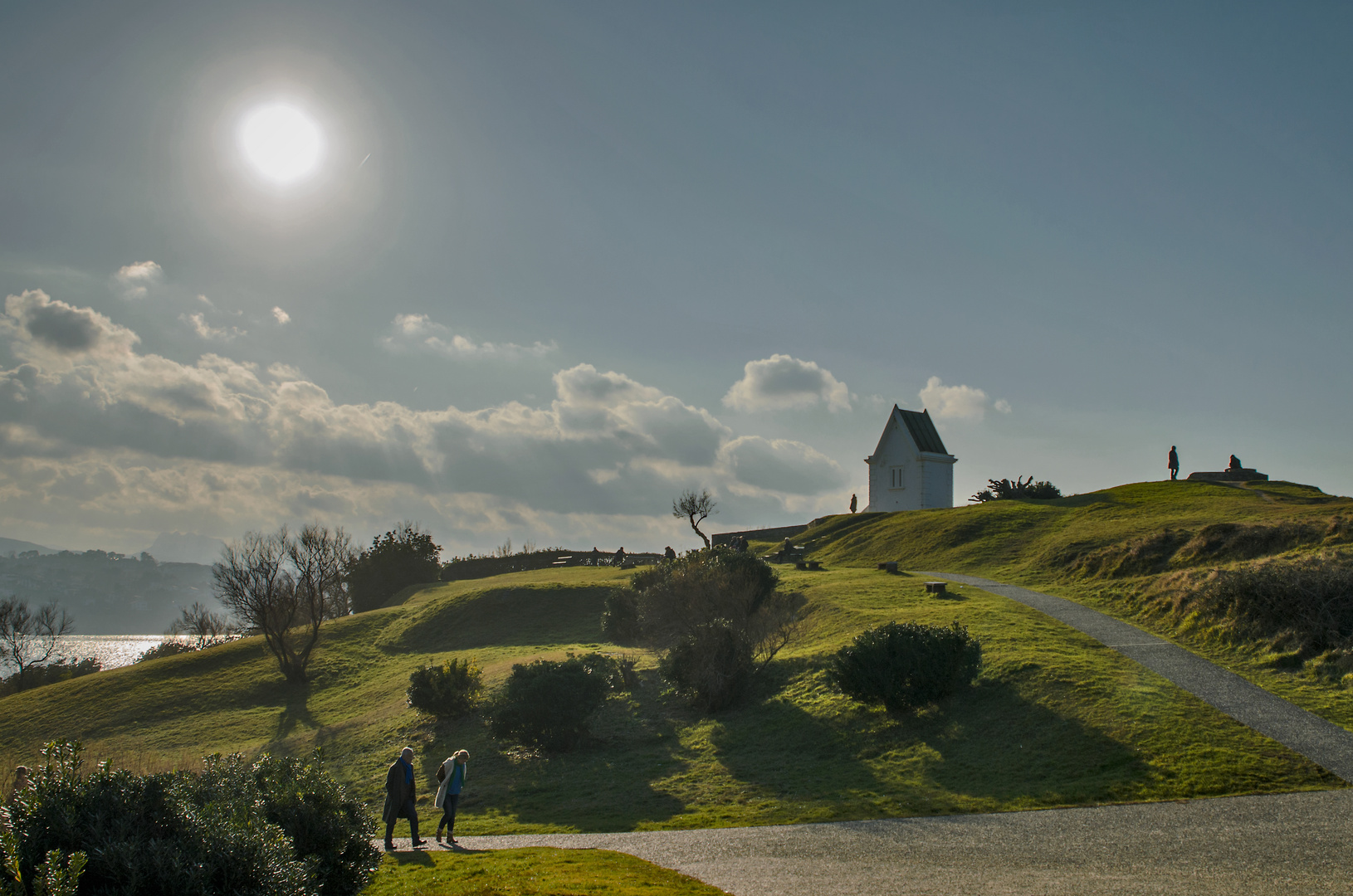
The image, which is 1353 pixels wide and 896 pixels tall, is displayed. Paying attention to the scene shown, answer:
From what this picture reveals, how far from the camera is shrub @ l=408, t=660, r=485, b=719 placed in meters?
28.7

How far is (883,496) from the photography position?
7444cm

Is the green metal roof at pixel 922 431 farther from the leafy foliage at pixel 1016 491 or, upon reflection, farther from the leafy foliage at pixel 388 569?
the leafy foliage at pixel 388 569

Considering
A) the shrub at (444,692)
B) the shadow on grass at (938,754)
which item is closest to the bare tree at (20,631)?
the shrub at (444,692)

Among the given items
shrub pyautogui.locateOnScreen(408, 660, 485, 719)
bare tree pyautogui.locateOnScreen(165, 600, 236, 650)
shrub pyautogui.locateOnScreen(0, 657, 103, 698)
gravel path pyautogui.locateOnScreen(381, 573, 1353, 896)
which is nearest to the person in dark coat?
gravel path pyautogui.locateOnScreen(381, 573, 1353, 896)

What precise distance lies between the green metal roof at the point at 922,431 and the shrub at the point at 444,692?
174ft

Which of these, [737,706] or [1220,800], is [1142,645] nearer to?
[1220,800]

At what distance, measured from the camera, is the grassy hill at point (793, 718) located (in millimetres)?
16562

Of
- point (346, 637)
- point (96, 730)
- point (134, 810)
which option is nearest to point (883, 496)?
point (346, 637)

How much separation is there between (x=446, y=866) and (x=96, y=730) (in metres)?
34.1

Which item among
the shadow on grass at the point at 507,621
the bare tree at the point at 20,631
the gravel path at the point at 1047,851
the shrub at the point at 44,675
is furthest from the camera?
the bare tree at the point at 20,631

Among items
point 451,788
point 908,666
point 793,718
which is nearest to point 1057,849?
point 908,666

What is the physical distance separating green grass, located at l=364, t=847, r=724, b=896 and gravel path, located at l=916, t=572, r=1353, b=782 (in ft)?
45.0

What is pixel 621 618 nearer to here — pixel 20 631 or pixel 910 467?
pixel 910 467

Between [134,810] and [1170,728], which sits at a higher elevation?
[134,810]
